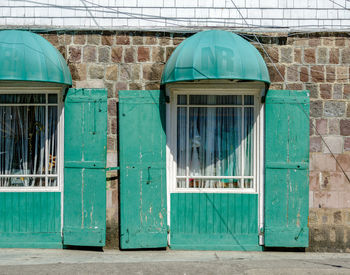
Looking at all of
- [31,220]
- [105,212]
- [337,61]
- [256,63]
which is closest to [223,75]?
[256,63]

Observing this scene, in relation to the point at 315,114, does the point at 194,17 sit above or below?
above

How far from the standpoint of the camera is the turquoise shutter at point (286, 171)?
740 centimetres

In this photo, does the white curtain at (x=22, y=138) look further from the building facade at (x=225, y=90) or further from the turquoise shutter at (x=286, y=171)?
the turquoise shutter at (x=286, y=171)

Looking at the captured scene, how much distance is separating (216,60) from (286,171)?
7.07 ft

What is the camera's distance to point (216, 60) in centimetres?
668

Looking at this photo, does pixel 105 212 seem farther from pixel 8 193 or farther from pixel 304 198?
pixel 304 198

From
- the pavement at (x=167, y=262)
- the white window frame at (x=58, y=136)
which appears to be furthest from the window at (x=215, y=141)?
the white window frame at (x=58, y=136)

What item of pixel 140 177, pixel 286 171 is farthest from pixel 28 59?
pixel 286 171

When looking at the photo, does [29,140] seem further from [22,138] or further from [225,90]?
[225,90]

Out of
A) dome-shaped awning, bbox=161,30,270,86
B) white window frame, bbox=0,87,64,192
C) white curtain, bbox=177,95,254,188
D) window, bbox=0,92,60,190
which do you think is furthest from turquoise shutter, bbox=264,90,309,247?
window, bbox=0,92,60,190

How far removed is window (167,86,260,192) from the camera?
25.2ft

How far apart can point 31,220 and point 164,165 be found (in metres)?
2.30

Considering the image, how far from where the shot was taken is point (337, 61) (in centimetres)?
764

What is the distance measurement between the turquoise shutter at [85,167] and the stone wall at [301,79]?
228 mm
